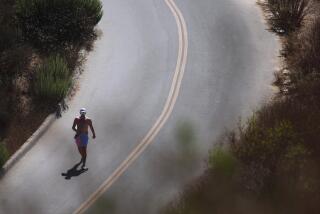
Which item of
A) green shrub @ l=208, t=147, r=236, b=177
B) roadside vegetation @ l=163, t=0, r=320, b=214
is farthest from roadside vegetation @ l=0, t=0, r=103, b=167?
green shrub @ l=208, t=147, r=236, b=177

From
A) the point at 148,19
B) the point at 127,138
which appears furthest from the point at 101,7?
the point at 127,138

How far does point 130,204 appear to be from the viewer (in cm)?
1391

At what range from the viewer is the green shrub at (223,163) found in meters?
14.2

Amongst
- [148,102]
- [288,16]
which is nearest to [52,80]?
[148,102]

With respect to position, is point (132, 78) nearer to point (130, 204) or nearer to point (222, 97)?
point (222, 97)

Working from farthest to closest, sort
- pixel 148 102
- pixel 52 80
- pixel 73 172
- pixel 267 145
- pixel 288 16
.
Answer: pixel 288 16 < pixel 148 102 < pixel 52 80 < pixel 73 172 < pixel 267 145

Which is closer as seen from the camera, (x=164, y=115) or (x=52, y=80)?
(x=52, y=80)

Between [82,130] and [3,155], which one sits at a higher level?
[82,130]

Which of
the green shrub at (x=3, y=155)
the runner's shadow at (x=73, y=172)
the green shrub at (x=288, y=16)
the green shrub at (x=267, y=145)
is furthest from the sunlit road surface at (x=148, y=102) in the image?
the green shrub at (x=267, y=145)

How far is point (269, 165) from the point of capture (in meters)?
14.3

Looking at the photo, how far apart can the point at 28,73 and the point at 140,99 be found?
3343 millimetres

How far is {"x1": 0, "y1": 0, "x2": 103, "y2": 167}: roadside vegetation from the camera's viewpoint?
642 inches

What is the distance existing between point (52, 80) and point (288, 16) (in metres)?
8.97

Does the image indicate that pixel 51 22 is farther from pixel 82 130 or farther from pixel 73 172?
pixel 73 172
